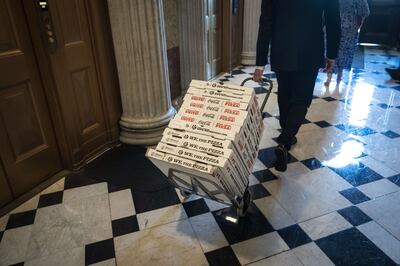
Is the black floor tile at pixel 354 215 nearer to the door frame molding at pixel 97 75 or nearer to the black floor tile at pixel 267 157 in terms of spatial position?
the black floor tile at pixel 267 157

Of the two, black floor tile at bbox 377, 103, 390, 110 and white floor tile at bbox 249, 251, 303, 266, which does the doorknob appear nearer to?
white floor tile at bbox 249, 251, 303, 266

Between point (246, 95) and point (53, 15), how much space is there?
4.77 ft

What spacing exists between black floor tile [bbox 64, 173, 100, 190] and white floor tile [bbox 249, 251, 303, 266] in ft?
4.39

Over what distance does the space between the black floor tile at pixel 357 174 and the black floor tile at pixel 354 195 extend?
0.29 ft

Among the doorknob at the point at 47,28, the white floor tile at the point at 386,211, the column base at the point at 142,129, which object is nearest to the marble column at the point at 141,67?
the column base at the point at 142,129

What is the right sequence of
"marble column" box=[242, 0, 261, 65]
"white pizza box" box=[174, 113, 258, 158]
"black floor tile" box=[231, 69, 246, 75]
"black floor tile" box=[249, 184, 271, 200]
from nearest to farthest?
"white pizza box" box=[174, 113, 258, 158] → "black floor tile" box=[249, 184, 271, 200] → "black floor tile" box=[231, 69, 246, 75] → "marble column" box=[242, 0, 261, 65]

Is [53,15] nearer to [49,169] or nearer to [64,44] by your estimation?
[64,44]

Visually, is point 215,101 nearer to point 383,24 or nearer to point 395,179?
point 395,179

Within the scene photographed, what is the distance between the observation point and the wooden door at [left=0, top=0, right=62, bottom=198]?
187 cm

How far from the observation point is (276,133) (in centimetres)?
291

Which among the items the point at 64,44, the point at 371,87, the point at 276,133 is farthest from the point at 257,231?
the point at 371,87

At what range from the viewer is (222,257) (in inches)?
62.5

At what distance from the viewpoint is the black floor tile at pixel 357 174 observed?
216 cm

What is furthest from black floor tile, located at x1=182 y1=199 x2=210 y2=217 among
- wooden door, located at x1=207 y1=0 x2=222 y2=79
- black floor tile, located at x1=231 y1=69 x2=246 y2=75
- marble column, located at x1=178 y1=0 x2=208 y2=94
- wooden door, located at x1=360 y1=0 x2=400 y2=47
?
wooden door, located at x1=360 y1=0 x2=400 y2=47
